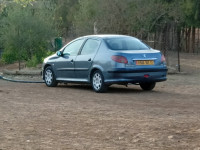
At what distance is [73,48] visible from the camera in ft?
56.8

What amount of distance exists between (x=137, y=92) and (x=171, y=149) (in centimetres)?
840

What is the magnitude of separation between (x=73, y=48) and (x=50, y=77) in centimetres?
129

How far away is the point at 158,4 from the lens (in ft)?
119

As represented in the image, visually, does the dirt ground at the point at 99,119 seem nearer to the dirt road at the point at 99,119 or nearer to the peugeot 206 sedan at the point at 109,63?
the dirt road at the point at 99,119

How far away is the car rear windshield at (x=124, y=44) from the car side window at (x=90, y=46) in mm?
366

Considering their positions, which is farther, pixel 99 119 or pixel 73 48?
pixel 73 48

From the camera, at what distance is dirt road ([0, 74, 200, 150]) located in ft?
26.6

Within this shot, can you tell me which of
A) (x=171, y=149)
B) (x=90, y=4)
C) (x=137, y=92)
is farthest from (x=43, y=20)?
(x=171, y=149)

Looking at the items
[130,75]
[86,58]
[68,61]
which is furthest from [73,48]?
[130,75]

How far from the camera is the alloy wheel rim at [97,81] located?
15766 mm

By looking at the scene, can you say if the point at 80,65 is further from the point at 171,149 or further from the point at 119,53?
the point at 171,149

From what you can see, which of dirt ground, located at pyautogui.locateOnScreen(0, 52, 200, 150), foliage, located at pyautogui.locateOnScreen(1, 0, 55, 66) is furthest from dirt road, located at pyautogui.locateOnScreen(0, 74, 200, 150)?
foliage, located at pyautogui.locateOnScreen(1, 0, 55, 66)

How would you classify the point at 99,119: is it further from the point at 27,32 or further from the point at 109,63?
the point at 27,32

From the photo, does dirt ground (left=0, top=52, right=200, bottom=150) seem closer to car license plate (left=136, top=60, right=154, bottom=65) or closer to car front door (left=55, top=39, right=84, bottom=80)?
car front door (left=55, top=39, right=84, bottom=80)
